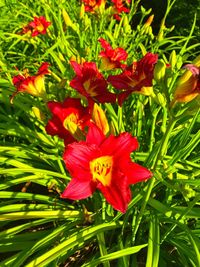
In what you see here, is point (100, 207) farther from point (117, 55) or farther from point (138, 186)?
point (117, 55)

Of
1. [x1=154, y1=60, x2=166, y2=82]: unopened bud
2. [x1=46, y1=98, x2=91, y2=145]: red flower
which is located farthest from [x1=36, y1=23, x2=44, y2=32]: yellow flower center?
[x1=154, y1=60, x2=166, y2=82]: unopened bud

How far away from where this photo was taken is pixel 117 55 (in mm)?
1503

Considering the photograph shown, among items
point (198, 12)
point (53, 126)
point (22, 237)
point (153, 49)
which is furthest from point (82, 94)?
point (198, 12)

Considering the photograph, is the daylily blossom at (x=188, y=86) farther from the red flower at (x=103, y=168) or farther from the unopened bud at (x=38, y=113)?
the unopened bud at (x=38, y=113)

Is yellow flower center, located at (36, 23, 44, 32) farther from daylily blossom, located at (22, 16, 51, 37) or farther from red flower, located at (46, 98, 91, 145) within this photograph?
red flower, located at (46, 98, 91, 145)

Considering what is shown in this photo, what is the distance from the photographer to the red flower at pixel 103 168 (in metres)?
0.86

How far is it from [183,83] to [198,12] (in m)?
2.42

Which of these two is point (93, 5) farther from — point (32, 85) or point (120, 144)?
point (120, 144)

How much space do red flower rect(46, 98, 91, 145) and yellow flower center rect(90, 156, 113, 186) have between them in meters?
0.11

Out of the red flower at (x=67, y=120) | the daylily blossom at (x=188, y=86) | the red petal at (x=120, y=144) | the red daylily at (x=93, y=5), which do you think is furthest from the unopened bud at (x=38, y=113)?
the red daylily at (x=93, y=5)

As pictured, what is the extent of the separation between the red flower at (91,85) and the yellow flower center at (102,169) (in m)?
0.20

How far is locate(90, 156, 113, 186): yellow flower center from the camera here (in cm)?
91

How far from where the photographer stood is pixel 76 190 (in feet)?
2.82

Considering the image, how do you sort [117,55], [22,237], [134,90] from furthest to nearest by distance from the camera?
[117,55]
[22,237]
[134,90]
